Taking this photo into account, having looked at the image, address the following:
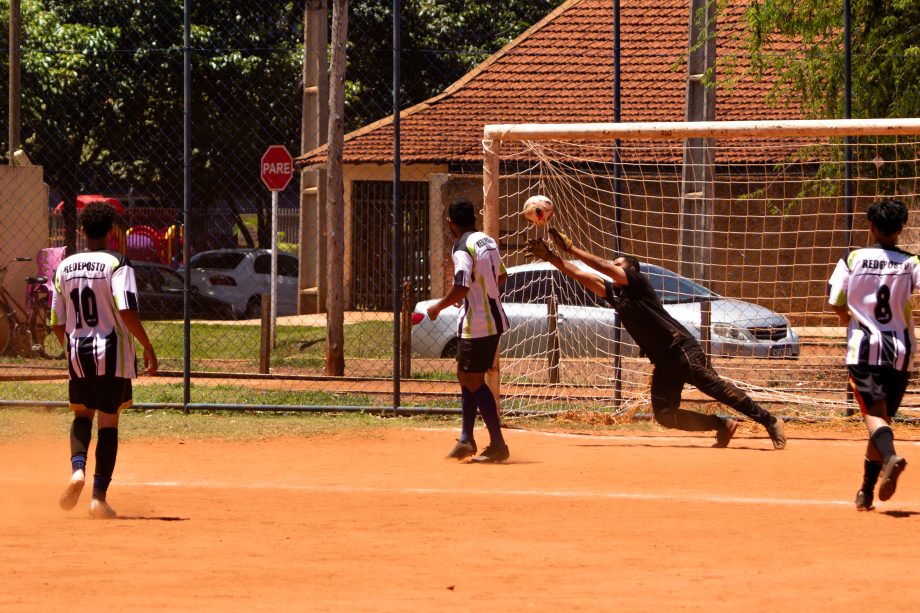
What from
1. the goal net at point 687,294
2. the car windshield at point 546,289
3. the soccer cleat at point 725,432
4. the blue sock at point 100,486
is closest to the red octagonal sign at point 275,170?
the car windshield at point 546,289

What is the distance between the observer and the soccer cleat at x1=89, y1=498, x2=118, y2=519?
25.2ft

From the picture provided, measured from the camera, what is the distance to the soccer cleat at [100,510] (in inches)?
303

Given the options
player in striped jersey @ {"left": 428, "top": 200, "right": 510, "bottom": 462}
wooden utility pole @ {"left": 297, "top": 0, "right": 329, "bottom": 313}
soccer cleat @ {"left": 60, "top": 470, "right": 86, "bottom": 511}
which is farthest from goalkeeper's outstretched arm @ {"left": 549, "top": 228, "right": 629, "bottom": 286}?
wooden utility pole @ {"left": 297, "top": 0, "right": 329, "bottom": 313}

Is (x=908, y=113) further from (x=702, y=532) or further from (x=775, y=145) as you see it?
(x=702, y=532)

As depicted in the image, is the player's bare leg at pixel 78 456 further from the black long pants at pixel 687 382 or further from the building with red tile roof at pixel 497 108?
the building with red tile roof at pixel 497 108

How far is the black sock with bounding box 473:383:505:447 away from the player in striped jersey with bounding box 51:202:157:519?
276 centimetres

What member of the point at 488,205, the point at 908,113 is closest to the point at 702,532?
the point at 488,205

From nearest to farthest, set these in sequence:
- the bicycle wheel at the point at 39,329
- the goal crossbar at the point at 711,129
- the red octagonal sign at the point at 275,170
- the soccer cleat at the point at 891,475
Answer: the soccer cleat at the point at 891,475 < the goal crossbar at the point at 711,129 < the bicycle wheel at the point at 39,329 < the red octagonal sign at the point at 275,170

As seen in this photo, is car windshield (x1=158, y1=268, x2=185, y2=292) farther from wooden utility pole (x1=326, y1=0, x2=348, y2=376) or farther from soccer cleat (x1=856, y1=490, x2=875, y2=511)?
soccer cleat (x1=856, y1=490, x2=875, y2=511)

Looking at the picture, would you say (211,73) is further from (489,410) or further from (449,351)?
(489,410)

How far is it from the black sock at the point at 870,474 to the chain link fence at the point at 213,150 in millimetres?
9854

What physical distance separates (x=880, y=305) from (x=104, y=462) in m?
4.55

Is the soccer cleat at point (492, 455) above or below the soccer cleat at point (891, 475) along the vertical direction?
below

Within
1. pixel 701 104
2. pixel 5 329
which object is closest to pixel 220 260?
pixel 5 329
